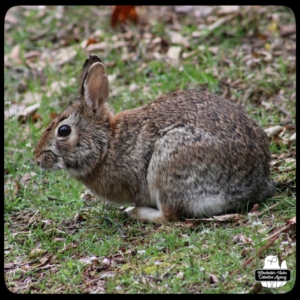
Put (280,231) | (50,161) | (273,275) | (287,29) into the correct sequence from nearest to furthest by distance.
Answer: (273,275) < (280,231) < (50,161) < (287,29)

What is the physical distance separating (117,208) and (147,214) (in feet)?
2.16

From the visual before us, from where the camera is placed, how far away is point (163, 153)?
659 cm

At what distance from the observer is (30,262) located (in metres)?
6.29

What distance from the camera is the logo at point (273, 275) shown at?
4926 mm

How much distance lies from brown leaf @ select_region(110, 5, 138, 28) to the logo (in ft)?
23.6

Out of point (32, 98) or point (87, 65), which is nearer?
point (87, 65)

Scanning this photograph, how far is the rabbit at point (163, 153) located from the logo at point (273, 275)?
139 cm

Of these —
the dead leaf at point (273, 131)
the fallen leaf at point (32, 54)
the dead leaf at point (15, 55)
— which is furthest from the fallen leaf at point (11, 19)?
the dead leaf at point (273, 131)

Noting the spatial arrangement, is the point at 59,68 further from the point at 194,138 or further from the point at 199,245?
the point at 199,245

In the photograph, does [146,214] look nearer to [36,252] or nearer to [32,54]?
[36,252]

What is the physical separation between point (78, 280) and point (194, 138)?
189 centimetres

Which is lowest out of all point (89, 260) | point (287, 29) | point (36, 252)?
point (36, 252)

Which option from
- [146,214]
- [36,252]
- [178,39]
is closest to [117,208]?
[146,214]

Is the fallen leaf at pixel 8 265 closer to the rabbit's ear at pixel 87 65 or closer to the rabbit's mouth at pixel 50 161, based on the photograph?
the rabbit's mouth at pixel 50 161
